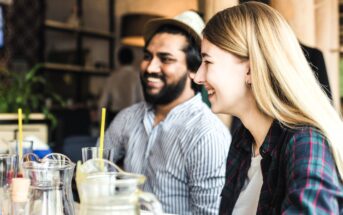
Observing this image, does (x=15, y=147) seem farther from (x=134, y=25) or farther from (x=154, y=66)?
(x=134, y=25)

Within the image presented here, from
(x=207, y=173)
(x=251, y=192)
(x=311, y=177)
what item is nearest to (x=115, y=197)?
(x=311, y=177)

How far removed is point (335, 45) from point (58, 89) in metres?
4.48

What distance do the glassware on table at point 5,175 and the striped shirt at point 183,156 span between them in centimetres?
82

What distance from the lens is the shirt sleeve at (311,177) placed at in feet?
3.25

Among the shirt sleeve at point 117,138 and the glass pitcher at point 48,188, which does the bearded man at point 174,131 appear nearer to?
the shirt sleeve at point 117,138

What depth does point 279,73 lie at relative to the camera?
1.20 m

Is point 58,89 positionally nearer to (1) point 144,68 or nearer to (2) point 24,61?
(2) point 24,61

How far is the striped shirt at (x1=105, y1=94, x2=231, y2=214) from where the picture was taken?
1.92 m

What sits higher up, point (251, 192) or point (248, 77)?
point (248, 77)

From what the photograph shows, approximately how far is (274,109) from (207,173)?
2.44 ft

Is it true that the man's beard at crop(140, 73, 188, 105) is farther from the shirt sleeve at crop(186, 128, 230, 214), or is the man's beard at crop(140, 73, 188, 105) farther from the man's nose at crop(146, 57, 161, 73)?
the shirt sleeve at crop(186, 128, 230, 214)

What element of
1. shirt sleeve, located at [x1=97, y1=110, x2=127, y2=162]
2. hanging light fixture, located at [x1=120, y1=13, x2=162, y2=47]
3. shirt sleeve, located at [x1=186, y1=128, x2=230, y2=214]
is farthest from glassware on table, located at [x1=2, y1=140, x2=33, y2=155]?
hanging light fixture, located at [x1=120, y1=13, x2=162, y2=47]

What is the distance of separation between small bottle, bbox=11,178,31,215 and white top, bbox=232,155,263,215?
620 millimetres

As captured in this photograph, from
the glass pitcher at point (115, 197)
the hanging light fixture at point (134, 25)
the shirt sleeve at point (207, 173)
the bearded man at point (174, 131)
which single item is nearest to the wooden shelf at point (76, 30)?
the hanging light fixture at point (134, 25)
